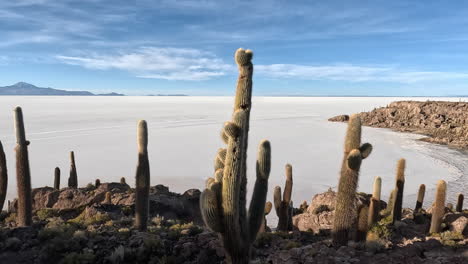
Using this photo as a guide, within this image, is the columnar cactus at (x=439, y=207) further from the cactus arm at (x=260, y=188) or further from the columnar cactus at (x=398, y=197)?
the cactus arm at (x=260, y=188)

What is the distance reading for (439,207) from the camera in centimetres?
1089

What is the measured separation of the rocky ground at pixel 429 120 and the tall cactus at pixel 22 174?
130 ft

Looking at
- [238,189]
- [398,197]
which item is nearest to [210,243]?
[238,189]

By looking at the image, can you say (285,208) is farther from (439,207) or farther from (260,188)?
(260,188)

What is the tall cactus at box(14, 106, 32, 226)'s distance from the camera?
1127 centimetres

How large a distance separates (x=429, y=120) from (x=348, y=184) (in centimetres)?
4931

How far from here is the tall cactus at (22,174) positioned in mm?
11273

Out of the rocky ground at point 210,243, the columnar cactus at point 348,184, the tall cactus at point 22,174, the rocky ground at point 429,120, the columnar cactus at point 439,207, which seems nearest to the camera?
the rocky ground at point 210,243

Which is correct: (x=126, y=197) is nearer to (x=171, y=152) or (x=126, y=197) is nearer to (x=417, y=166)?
(x=171, y=152)

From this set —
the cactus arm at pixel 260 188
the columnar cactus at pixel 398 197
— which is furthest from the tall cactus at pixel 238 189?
the columnar cactus at pixel 398 197

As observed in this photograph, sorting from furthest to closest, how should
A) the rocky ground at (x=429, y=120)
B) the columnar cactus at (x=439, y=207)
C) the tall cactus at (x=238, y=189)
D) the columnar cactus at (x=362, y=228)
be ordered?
the rocky ground at (x=429, y=120)
the columnar cactus at (x=439, y=207)
the columnar cactus at (x=362, y=228)
the tall cactus at (x=238, y=189)

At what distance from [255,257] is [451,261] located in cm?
459

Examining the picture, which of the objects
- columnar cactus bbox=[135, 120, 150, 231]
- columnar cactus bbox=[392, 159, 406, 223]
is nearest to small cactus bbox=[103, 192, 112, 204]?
columnar cactus bbox=[135, 120, 150, 231]

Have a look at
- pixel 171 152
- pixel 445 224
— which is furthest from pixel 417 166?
pixel 171 152
